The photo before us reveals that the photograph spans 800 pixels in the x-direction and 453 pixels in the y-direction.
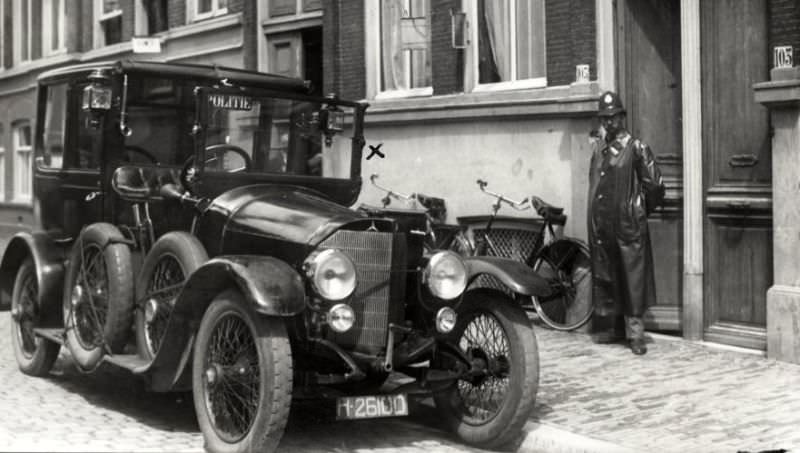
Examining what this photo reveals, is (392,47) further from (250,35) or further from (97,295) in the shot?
(97,295)

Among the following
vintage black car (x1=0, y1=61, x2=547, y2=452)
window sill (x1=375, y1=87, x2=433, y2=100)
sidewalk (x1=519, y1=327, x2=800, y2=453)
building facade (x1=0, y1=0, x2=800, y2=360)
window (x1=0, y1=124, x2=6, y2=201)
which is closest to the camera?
vintage black car (x1=0, y1=61, x2=547, y2=452)

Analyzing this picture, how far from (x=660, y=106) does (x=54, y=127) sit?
17.7ft

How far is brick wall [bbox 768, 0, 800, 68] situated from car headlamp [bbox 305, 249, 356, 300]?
4.64 metres

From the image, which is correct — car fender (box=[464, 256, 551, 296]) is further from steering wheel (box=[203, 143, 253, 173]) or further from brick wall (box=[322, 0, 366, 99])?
brick wall (box=[322, 0, 366, 99])

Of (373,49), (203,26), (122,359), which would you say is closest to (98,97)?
(122,359)

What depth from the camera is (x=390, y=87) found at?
1428 cm

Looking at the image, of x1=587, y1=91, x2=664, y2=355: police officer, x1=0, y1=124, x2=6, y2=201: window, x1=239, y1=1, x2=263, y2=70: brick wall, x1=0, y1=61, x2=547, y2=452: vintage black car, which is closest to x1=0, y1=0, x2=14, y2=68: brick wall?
x1=0, y1=124, x2=6, y2=201: window

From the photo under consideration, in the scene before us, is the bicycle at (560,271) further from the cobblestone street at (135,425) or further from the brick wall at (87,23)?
the brick wall at (87,23)

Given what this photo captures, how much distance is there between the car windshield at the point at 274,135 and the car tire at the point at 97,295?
89 centimetres

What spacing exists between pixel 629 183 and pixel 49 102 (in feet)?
16.2

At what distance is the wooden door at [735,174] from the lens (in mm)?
9266

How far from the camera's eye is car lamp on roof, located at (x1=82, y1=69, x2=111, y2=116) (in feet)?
26.3

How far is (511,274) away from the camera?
22.1 feet

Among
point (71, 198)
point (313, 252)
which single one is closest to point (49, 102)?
point (71, 198)
